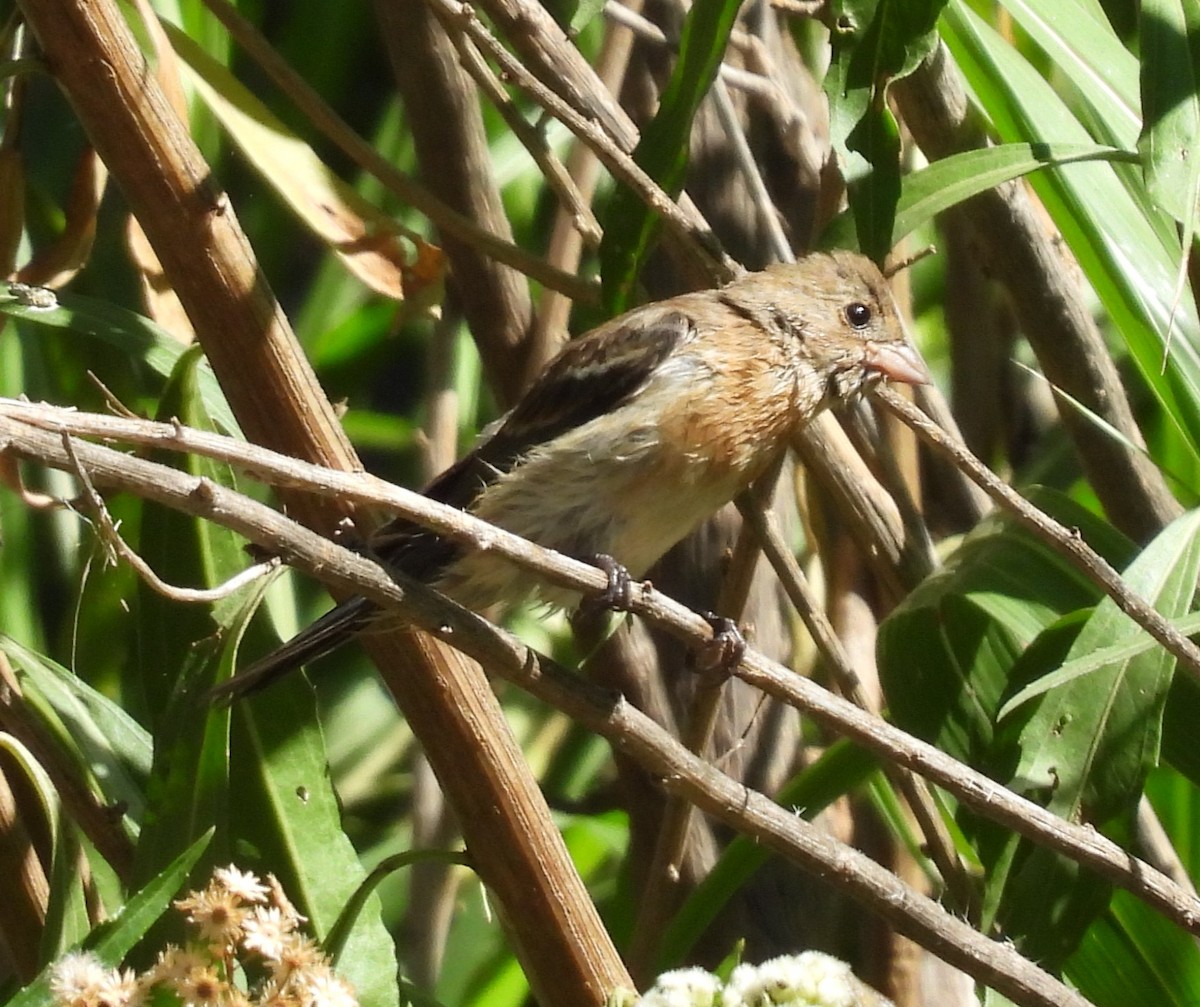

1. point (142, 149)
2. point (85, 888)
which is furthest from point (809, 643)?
point (142, 149)

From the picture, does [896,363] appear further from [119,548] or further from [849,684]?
[119,548]

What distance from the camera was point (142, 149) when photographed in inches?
88.9

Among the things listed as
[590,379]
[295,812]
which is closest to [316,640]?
[295,812]

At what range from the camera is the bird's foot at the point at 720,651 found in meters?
2.21

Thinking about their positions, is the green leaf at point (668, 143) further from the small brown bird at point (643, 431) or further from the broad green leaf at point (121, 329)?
the broad green leaf at point (121, 329)

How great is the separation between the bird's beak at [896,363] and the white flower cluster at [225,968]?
1.73 meters

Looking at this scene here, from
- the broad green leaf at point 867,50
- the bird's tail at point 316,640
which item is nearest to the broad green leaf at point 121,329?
the bird's tail at point 316,640

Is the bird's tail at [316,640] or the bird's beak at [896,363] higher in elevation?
the bird's beak at [896,363]

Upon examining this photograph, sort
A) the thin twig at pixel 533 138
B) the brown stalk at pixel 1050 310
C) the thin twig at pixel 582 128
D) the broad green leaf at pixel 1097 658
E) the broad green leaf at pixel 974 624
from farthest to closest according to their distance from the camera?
the brown stalk at pixel 1050 310, the thin twig at pixel 533 138, the broad green leaf at pixel 974 624, the thin twig at pixel 582 128, the broad green leaf at pixel 1097 658

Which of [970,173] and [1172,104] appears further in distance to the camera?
[970,173]

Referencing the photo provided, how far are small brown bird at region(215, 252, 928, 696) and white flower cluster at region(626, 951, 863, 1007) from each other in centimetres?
124

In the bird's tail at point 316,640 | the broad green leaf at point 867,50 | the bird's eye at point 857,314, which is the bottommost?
the bird's tail at point 316,640

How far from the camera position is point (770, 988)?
1435 millimetres

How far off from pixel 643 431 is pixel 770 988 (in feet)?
4.88
